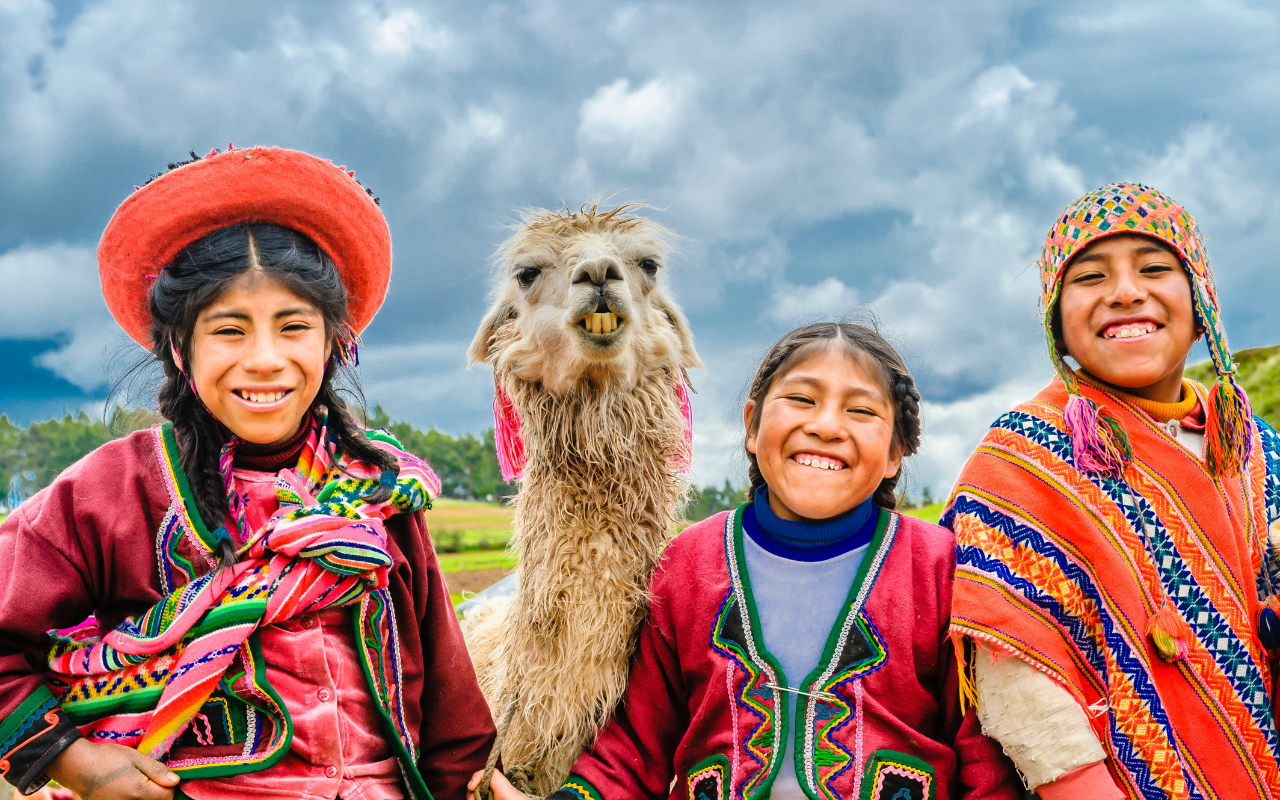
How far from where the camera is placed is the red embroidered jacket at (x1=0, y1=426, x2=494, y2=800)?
2.19 metres

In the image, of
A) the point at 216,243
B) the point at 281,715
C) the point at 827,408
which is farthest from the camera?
the point at 827,408

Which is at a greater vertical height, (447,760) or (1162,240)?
(1162,240)

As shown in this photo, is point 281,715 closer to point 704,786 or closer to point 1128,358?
point 704,786

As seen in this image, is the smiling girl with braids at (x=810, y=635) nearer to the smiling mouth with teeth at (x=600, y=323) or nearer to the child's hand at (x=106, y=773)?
the smiling mouth with teeth at (x=600, y=323)

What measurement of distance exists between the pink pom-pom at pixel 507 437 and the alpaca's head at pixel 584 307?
0.43 feet

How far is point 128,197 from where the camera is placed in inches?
98.3

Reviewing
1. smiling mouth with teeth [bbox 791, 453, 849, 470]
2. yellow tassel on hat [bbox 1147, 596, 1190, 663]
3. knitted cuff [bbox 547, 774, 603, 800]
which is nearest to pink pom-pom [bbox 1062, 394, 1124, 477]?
yellow tassel on hat [bbox 1147, 596, 1190, 663]

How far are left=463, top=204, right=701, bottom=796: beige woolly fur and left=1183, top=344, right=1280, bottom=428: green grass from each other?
9179 millimetres

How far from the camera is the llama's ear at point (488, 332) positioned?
135 inches

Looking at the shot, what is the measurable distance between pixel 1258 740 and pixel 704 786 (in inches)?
59.4

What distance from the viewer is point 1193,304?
270cm

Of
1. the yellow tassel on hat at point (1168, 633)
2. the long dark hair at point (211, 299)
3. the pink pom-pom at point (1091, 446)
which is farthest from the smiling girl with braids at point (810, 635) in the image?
the long dark hair at point (211, 299)

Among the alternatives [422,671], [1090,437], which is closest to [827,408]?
[1090,437]

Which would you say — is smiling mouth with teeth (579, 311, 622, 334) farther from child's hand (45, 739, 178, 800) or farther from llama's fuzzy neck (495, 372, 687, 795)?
child's hand (45, 739, 178, 800)
